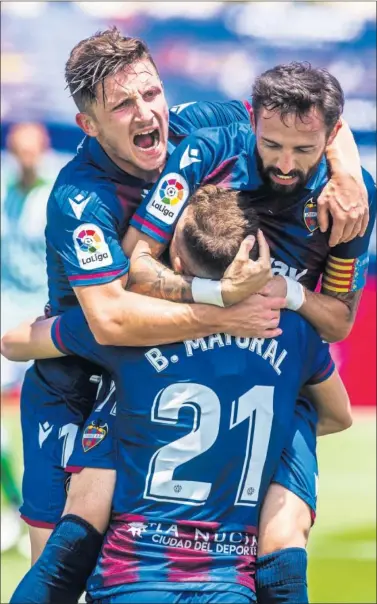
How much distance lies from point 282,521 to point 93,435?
27.0 inches

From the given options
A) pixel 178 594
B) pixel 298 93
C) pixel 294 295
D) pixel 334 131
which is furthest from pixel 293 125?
pixel 178 594

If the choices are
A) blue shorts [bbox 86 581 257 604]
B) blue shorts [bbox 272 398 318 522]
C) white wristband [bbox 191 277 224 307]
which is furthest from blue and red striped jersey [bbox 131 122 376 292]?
blue shorts [bbox 86 581 257 604]

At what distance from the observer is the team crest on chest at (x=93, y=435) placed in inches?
144

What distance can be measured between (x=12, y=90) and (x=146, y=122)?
3.43 m

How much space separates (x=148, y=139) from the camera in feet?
12.6

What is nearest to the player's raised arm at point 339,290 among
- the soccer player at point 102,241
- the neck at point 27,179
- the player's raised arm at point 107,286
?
the soccer player at point 102,241

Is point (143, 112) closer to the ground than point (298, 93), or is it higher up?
higher up

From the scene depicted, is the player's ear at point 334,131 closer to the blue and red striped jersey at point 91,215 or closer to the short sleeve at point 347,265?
the short sleeve at point 347,265

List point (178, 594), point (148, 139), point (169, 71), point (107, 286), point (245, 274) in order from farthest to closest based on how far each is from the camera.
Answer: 1. point (169, 71)
2. point (148, 139)
3. point (107, 286)
4. point (245, 274)
5. point (178, 594)

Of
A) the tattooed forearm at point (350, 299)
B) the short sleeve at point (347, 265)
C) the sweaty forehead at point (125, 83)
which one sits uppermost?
the sweaty forehead at point (125, 83)

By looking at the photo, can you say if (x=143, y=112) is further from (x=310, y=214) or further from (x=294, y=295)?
(x=294, y=295)

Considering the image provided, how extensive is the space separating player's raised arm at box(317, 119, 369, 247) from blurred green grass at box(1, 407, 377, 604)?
2391 mm

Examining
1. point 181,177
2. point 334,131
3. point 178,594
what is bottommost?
point 178,594

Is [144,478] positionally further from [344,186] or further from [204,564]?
[344,186]
